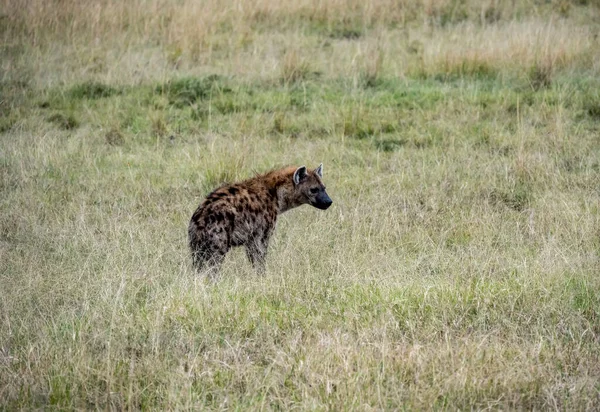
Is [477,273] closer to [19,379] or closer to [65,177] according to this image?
[19,379]

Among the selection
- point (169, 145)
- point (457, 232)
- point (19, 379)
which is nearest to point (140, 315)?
point (19, 379)

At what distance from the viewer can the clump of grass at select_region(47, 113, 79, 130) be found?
9.28m

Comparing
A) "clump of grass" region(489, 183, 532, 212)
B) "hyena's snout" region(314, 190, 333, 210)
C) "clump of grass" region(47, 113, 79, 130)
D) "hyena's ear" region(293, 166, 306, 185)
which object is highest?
"hyena's ear" region(293, 166, 306, 185)

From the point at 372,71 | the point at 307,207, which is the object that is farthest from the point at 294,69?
the point at 307,207

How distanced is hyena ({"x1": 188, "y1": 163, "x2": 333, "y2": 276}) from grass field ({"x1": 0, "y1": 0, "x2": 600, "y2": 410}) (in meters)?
0.20

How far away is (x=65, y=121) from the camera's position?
9312 mm

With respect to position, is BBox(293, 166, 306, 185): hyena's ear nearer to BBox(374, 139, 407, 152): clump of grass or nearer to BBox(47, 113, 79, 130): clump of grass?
BBox(374, 139, 407, 152): clump of grass

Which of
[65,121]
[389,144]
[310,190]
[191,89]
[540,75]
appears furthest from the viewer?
[540,75]

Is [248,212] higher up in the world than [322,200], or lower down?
higher up

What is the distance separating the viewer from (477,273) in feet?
17.6

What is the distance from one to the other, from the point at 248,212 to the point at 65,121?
4.31m

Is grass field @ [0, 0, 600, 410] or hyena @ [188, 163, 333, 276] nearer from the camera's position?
grass field @ [0, 0, 600, 410]

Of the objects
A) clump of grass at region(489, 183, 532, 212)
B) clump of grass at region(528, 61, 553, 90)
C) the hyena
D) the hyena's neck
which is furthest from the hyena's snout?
clump of grass at region(528, 61, 553, 90)

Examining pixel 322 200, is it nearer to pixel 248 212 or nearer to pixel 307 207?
pixel 307 207
